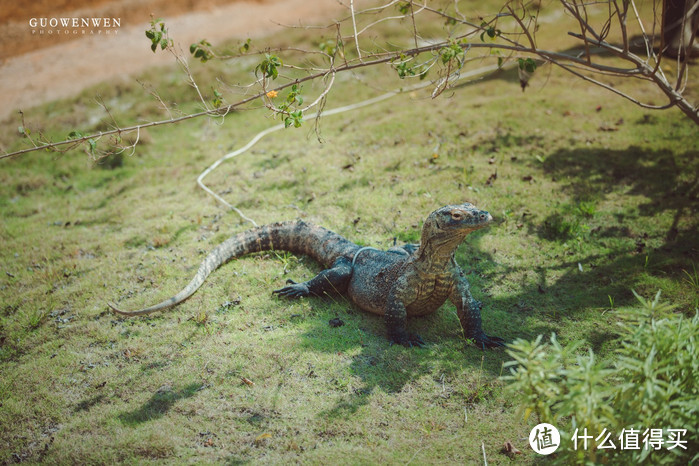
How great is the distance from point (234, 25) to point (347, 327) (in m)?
12.0

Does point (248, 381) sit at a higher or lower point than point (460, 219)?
lower

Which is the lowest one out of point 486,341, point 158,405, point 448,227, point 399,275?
point 486,341

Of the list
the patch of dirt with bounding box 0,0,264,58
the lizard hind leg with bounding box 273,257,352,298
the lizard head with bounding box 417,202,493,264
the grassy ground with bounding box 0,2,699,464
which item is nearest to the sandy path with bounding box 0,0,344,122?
the patch of dirt with bounding box 0,0,264,58

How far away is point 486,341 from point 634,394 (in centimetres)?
165

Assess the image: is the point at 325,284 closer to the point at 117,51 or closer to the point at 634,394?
the point at 634,394

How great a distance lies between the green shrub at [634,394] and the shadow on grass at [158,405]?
2610 millimetres

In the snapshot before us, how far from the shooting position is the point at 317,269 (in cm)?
570

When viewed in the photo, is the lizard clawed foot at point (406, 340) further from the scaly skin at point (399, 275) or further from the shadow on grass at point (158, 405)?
the shadow on grass at point (158, 405)

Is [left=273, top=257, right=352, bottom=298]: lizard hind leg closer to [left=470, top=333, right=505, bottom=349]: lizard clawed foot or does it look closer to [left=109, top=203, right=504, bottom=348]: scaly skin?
[left=109, top=203, right=504, bottom=348]: scaly skin

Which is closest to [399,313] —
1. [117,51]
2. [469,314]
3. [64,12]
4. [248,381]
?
[469,314]

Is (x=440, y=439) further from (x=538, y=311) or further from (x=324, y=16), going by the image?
(x=324, y=16)

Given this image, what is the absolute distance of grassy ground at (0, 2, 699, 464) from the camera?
3729 mm

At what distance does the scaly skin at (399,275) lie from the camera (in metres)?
4.17

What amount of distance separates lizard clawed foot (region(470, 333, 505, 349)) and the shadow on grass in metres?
2.43
